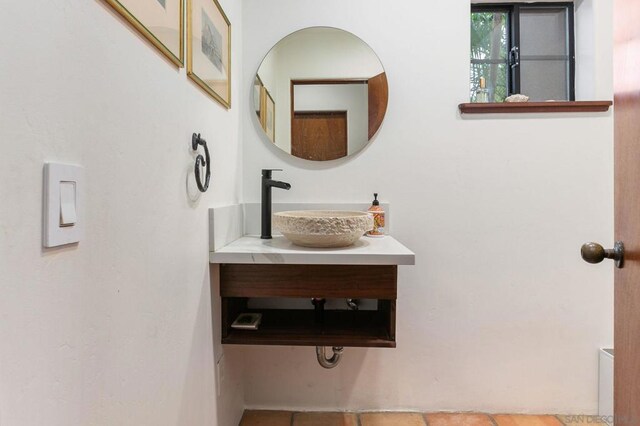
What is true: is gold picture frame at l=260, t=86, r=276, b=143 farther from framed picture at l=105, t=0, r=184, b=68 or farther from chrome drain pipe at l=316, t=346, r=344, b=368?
chrome drain pipe at l=316, t=346, r=344, b=368

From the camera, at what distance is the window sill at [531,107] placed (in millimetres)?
1520

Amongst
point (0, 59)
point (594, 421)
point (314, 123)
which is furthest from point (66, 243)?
point (594, 421)

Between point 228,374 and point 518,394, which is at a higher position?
point 228,374

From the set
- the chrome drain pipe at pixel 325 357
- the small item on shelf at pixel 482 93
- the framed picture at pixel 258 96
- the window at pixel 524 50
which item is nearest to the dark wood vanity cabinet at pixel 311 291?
the chrome drain pipe at pixel 325 357

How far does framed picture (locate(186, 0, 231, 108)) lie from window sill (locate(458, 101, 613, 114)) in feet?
3.15

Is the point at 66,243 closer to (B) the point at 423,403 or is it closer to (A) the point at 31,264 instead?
(A) the point at 31,264

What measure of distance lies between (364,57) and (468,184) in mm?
696

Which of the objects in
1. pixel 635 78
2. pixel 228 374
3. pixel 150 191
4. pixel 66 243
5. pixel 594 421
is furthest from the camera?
pixel 594 421

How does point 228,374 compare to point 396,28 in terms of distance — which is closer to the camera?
point 228,374

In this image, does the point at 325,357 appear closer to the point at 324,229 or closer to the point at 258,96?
the point at 324,229

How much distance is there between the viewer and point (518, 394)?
1582 mm

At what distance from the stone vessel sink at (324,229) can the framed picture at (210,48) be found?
48cm

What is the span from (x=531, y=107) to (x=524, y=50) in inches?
14.6

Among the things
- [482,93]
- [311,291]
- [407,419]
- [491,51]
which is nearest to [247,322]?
[311,291]
